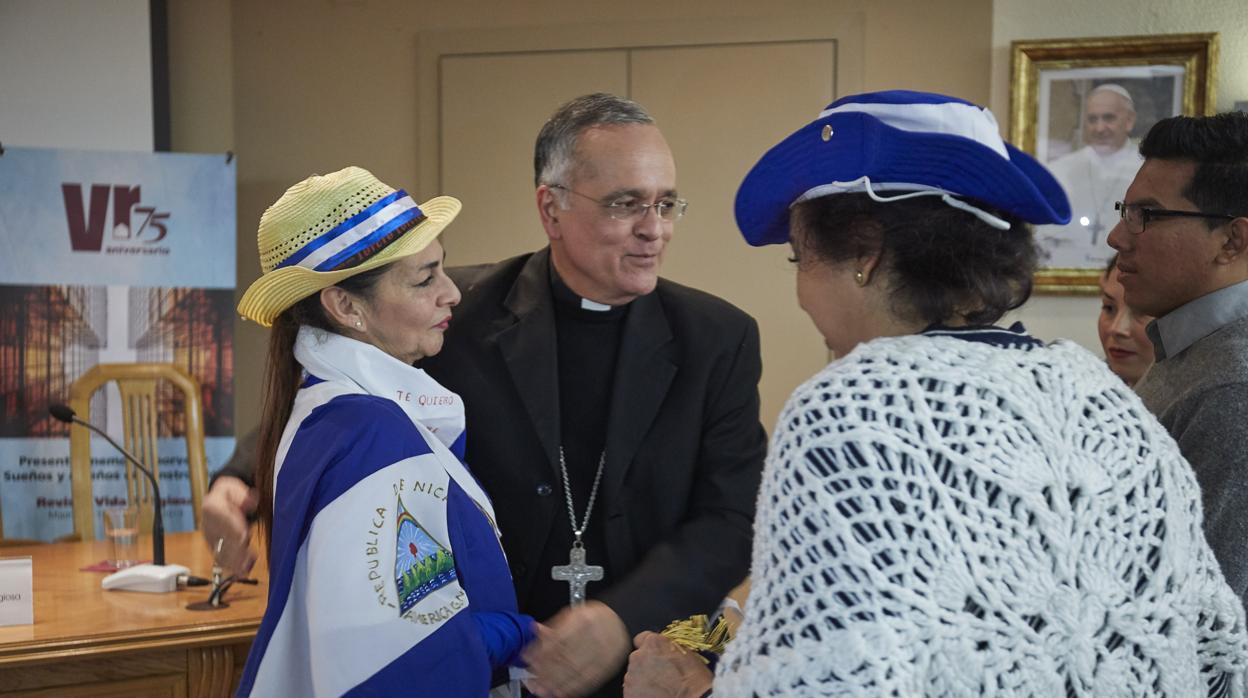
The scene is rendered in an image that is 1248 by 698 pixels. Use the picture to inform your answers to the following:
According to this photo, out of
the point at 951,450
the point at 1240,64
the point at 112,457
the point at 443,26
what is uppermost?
the point at 443,26

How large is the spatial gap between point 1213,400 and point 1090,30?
3.13 m

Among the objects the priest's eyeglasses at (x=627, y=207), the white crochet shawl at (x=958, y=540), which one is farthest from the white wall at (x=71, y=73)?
the white crochet shawl at (x=958, y=540)

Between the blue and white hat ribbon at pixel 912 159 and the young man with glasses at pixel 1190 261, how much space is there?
61cm

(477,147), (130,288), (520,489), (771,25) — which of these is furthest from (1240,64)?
(130,288)

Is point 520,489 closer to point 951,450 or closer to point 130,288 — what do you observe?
point 951,450

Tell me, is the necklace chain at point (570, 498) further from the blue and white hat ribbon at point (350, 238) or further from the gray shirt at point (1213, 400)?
the gray shirt at point (1213, 400)

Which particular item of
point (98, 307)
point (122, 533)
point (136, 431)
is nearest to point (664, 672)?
point (122, 533)

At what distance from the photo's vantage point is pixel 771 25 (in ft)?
16.6

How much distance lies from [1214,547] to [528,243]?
13.3 ft

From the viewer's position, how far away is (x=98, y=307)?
4.63 meters

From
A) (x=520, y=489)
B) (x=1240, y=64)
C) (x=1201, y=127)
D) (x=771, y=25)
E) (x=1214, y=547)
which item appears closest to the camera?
(x=1214, y=547)

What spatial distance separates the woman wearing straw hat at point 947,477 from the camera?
3.44ft

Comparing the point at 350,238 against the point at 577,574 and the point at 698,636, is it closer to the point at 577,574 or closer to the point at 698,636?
the point at 577,574

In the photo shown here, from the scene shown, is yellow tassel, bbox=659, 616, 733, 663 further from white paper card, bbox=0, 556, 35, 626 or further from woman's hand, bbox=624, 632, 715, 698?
white paper card, bbox=0, 556, 35, 626
